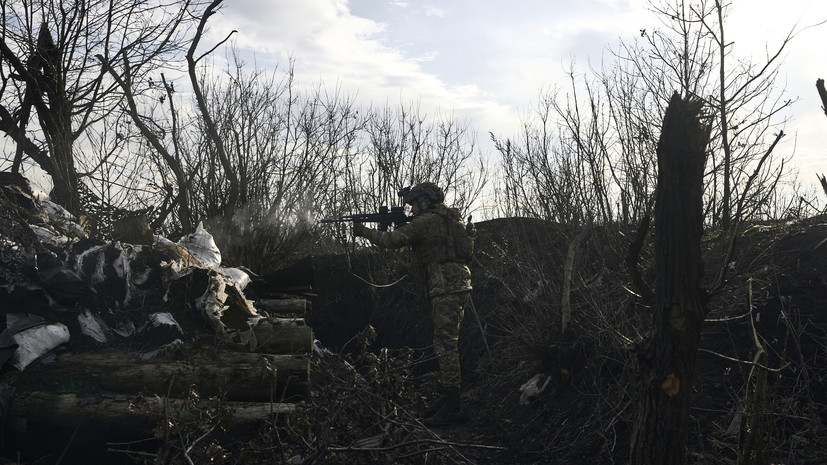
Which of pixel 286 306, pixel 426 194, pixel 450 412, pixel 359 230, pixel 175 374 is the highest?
pixel 426 194

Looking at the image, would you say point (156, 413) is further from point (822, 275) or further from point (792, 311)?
point (822, 275)

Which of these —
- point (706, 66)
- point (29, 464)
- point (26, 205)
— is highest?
point (706, 66)

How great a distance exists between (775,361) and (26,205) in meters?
6.86

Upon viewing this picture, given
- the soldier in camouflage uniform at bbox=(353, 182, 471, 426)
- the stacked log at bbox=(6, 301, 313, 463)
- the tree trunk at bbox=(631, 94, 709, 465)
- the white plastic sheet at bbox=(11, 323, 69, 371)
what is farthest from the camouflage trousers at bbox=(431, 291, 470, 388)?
the tree trunk at bbox=(631, 94, 709, 465)

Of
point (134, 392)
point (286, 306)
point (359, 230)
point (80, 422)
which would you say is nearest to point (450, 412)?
point (359, 230)

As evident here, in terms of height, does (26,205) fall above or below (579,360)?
above

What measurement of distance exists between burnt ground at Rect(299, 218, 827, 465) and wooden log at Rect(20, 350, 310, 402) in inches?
17.7

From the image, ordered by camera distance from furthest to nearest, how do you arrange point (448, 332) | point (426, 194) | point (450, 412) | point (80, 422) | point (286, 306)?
point (286, 306)
point (426, 194)
point (448, 332)
point (450, 412)
point (80, 422)

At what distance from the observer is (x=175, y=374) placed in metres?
4.82

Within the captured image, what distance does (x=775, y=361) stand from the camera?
5008 millimetres

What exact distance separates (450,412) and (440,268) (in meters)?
1.51

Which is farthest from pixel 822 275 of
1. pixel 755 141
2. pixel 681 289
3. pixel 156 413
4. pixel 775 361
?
pixel 156 413

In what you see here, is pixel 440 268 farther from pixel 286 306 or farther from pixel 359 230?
pixel 286 306

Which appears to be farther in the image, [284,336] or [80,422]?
[284,336]
